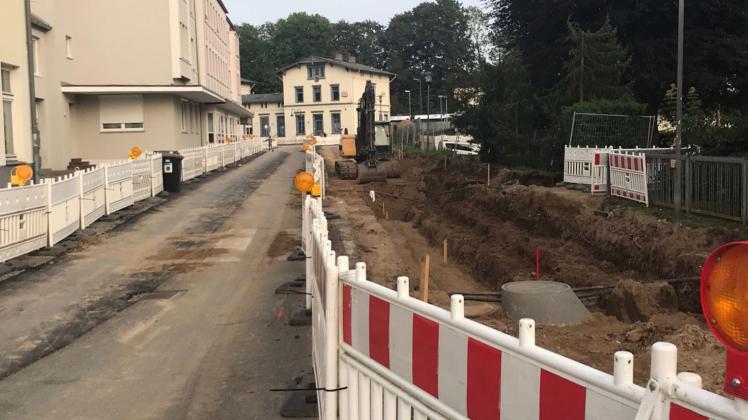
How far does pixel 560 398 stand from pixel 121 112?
3444 cm

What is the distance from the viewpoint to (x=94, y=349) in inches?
295

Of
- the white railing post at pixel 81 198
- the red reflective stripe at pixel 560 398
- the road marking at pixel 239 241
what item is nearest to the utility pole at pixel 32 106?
the white railing post at pixel 81 198

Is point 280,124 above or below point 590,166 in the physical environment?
above

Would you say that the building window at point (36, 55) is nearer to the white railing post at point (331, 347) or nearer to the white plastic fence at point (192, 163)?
the white plastic fence at point (192, 163)

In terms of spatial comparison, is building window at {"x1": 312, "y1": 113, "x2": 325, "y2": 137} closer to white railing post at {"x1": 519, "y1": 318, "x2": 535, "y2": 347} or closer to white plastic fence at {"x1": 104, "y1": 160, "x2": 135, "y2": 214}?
white plastic fence at {"x1": 104, "y1": 160, "x2": 135, "y2": 214}

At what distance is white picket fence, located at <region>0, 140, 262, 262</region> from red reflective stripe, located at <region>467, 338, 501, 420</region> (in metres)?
10.8

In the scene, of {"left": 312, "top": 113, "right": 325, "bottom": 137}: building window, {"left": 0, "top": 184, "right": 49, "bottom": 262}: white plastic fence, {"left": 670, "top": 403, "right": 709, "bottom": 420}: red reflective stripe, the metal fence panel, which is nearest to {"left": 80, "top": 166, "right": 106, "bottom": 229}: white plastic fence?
{"left": 0, "top": 184, "right": 49, "bottom": 262}: white plastic fence

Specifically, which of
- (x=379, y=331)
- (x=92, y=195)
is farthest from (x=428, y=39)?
(x=379, y=331)

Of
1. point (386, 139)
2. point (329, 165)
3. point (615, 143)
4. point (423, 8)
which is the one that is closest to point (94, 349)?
point (615, 143)

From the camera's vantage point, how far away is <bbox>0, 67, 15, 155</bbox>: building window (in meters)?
22.0

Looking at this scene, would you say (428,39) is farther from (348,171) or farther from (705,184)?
(705,184)

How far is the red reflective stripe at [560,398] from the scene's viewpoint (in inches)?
85.5

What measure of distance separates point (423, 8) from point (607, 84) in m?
109

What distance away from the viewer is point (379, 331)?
363cm
